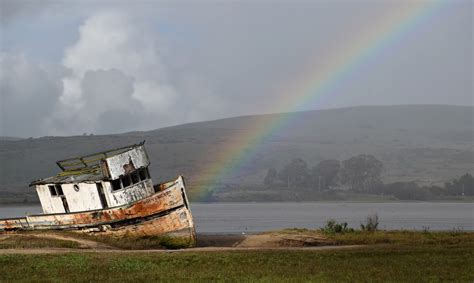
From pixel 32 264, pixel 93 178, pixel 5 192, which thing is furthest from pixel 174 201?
pixel 5 192

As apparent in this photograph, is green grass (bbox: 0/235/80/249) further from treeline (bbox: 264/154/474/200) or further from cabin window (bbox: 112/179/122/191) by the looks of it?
treeline (bbox: 264/154/474/200)

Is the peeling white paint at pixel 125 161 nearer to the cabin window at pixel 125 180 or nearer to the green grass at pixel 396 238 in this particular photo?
the cabin window at pixel 125 180

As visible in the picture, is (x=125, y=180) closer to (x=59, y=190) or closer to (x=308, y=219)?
(x=59, y=190)

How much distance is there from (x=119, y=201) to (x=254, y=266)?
15.0 metres

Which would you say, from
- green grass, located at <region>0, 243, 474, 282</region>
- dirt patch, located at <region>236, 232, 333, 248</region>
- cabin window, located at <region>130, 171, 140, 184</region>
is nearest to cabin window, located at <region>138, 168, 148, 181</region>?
cabin window, located at <region>130, 171, 140, 184</region>

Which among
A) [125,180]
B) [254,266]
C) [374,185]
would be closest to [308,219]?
[125,180]

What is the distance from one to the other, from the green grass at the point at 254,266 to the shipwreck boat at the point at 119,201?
837cm

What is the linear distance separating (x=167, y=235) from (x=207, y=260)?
11.4 meters

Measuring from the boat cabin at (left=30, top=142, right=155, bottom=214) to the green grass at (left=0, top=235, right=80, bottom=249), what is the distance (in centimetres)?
427

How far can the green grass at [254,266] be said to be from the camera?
2533cm

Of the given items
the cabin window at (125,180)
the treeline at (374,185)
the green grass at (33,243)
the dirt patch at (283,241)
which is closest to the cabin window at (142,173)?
the cabin window at (125,180)

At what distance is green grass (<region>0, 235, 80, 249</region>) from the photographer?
3634 centimetres

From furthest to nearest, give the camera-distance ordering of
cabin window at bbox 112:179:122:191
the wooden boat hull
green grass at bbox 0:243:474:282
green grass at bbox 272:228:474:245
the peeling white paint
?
1. cabin window at bbox 112:179:122:191
2. the peeling white paint
3. the wooden boat hull
4. green grass at bbox 272:228:474:245
5. green grass at bbox 0:243:474:282

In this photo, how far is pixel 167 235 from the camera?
4134 cm
